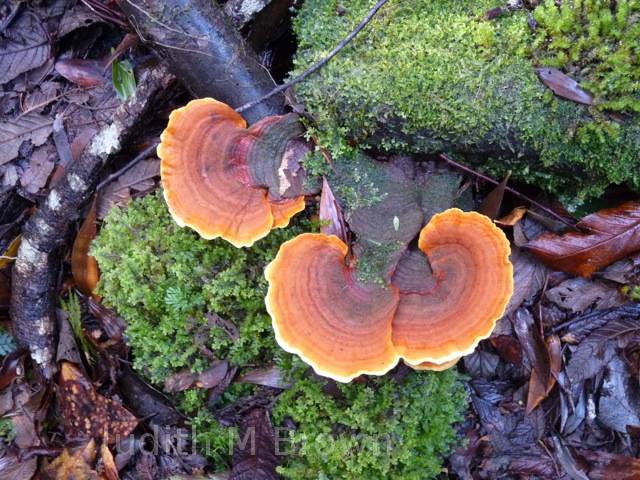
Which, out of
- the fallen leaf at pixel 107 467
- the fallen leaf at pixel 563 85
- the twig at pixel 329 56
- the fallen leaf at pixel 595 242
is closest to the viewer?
the fallen leaf at pixel 563 85

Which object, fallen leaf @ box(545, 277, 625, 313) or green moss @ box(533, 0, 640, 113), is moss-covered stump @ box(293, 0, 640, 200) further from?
fallen leaf @ box(545, 277, 625, 313)

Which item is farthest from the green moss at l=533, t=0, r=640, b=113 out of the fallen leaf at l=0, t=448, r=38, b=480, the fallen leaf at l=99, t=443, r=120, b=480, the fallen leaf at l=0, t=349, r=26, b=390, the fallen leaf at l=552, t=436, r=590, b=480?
the fallen leaf at l=0, t=448, r=38, b=480

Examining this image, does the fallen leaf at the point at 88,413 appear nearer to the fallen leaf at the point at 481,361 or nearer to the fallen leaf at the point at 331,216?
the fallen leaf at the point at 331,216

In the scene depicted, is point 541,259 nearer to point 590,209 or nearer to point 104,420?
point 590,209

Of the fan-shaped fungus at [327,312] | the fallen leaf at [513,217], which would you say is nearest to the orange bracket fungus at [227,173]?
the fan-shaped fungus at [327,312]

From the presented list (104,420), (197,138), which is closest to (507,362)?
(197,138)

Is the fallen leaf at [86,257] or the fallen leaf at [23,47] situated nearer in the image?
the fallen leaf at [86,257]

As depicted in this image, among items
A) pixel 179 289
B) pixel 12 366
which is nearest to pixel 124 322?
pixel 179 289

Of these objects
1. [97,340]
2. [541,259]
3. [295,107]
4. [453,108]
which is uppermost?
[295,107]
